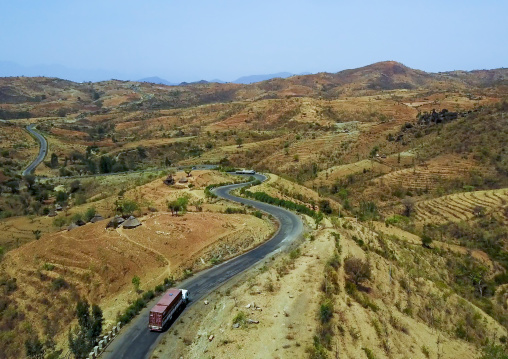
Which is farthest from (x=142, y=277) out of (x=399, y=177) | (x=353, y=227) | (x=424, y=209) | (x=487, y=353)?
(x=399, y=177)

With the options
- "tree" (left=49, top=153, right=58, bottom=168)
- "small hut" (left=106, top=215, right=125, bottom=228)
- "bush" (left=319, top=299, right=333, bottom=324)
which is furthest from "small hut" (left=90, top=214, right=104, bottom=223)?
"tree" (left=49, top=153, right=58, bottom=168)

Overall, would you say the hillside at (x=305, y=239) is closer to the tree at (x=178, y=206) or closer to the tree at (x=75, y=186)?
the tree at (x=75, y=186)

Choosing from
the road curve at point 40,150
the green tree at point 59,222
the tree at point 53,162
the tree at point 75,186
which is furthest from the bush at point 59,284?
the tree at point 53,162

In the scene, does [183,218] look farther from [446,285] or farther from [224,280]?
[446,285]

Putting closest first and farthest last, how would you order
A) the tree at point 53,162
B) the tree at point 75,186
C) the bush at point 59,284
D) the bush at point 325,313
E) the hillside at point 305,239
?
the bush at point 325,313 < the hillside at point 305,239 < the bush at point 59,284 < the tree at point 75,186 < the tree at point 53,162

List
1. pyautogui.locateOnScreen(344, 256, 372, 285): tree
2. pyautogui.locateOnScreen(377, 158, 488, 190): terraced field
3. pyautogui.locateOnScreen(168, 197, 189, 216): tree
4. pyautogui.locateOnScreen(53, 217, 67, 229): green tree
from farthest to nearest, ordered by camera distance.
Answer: pyautogui.locateOnScreen(377, 158, 488, 190): terraced field
pyautogui.locateOnScreen(53, 217, 67, 229): green tree
pyautogui.locateOnScreen(168, 197, 189, 216): tree
pyautogui.locateOnScreen(344, 256, 372, 285): tree

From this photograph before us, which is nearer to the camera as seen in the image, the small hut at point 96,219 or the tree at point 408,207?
the small hut at point 96,219

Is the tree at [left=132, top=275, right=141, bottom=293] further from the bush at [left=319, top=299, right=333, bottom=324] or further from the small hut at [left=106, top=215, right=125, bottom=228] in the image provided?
the bush at [left=319, top=299, right=333, bottom=324]
